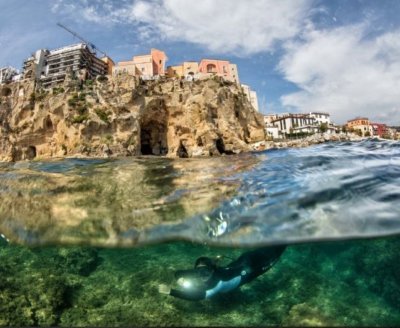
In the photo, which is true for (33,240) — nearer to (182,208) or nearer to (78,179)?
(78,179)

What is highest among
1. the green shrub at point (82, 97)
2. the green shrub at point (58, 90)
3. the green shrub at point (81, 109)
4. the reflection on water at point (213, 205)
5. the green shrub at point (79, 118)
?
the green shrub at point (58, 90)

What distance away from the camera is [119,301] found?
26.1ft

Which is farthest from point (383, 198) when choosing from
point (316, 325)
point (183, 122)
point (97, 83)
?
point (97, 83)

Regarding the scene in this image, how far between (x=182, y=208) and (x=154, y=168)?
13.5ft

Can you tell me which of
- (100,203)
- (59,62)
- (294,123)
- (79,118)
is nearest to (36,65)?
(59,62)

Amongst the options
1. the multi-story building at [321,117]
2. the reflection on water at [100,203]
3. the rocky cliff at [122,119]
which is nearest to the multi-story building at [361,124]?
the multi-story building at [321,117]

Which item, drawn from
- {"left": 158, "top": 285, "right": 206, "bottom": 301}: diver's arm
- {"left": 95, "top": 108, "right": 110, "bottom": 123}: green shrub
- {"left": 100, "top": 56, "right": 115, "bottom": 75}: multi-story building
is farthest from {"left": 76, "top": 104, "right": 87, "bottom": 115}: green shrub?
{"left": 158, "top": 285, "right": 206, "bottom": 301}: diver's arm

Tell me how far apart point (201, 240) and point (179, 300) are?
158 cm

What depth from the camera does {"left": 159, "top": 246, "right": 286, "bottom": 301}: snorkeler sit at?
7316 millimetres

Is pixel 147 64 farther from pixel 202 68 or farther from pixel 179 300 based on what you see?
pixel 179 300

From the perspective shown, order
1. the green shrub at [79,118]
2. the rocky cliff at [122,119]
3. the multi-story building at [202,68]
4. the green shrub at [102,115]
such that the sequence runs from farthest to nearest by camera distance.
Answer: the multi-story building at [202,68] < the green shrub at [102,115] < the rocky cliff at [122,119] < the green shrub at [79,118]

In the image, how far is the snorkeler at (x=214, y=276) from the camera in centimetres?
732

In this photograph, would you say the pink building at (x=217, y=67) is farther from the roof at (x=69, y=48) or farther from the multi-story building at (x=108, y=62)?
the roof at (x=69, y=48)

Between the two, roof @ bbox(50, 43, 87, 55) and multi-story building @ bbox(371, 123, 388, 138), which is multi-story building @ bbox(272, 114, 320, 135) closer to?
multi-story building @ bbox(371, 123, 388, 138)
